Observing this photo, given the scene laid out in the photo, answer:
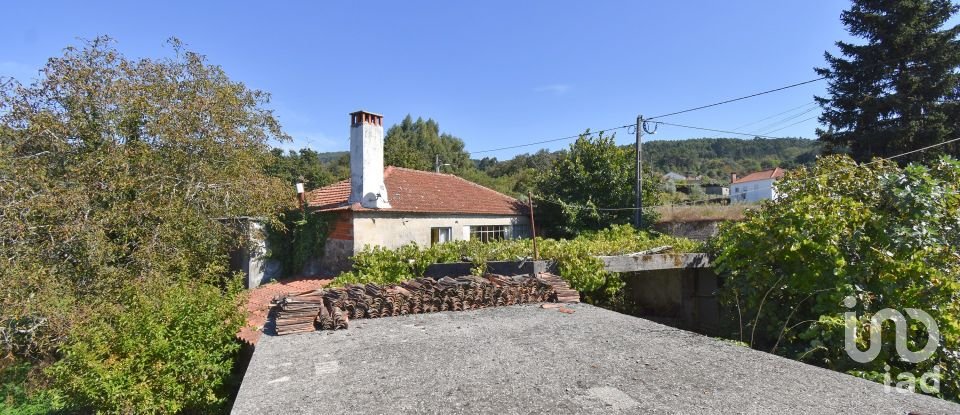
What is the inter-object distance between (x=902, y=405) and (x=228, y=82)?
14463 millimetres

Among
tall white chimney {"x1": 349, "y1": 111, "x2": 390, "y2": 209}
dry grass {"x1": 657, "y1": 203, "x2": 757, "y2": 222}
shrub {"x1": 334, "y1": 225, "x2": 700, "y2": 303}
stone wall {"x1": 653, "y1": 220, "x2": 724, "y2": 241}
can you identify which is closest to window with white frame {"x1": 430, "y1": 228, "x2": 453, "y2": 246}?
tall white chimney {"x1": 349, "y1": 111, "x2": 390, "y2": 209}

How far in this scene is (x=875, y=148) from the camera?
16312mm

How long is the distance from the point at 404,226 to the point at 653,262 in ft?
23.4

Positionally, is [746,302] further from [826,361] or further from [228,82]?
[228,82]

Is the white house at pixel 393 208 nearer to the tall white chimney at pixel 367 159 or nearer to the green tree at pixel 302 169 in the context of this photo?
the tall white chimney at pixel 367 159

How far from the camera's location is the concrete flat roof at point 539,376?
301 centimetres

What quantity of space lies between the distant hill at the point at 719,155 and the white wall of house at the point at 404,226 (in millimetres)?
61962

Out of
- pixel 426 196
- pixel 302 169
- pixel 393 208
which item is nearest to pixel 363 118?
pixel 393 208

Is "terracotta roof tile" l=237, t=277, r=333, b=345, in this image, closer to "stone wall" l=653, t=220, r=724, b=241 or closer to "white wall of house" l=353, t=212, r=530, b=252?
"white wall of house" l=353, t=212, r=530, b=252

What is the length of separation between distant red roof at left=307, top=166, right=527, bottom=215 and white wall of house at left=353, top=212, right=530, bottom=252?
236 mm

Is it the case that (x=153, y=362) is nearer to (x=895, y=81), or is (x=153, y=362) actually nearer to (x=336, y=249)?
(x=336, y=249)

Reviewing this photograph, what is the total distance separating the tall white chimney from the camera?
37.7ft

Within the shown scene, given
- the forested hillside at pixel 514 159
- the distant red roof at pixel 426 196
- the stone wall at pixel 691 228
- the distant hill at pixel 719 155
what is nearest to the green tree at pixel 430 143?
the forested hillside at pixel 514 159

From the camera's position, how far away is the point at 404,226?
44.1 ft
